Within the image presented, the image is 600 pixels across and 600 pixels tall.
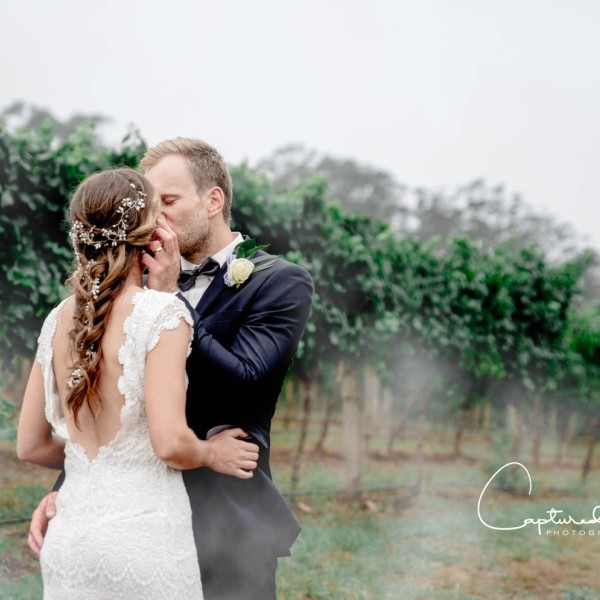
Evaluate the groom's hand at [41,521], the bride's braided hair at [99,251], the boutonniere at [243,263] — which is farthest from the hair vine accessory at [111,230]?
the groom's hand at [41,521]

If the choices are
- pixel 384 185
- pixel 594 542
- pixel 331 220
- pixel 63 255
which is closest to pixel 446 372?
pixel 594 542

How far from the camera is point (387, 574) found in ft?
18.7

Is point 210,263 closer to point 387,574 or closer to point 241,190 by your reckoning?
point 241,190

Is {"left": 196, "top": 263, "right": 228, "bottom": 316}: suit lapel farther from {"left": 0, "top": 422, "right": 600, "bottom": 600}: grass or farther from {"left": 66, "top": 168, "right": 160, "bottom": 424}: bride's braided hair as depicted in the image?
{"left": 0, "top": 422, "right": 600, "bottom": 600}: grass

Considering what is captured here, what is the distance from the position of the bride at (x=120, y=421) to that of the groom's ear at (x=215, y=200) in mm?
494

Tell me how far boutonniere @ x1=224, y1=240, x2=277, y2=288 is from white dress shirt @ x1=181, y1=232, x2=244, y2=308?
0.09 ft

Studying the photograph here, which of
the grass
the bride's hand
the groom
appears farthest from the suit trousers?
the grass

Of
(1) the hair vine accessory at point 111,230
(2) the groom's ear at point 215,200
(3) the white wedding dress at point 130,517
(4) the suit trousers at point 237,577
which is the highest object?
(2) the groom's ear at point 215,200

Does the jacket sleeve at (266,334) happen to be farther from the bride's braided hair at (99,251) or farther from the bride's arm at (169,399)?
the bride's braided hair at (99,251)

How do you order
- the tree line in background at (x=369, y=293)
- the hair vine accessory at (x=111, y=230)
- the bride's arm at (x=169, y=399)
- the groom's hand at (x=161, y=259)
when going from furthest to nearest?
the tree line in background at (x=369, y=293) → the groom's hand at (x=161, y=259) → the hair vine accessory at (x=111, y=230) → the bride's arm at (x=169, y=399)

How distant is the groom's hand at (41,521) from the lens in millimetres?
2102

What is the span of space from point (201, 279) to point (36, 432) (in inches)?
28.3

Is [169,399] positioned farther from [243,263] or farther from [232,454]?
[243,263]

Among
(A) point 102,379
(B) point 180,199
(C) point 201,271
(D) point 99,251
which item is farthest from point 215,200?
(A) point 102,379
